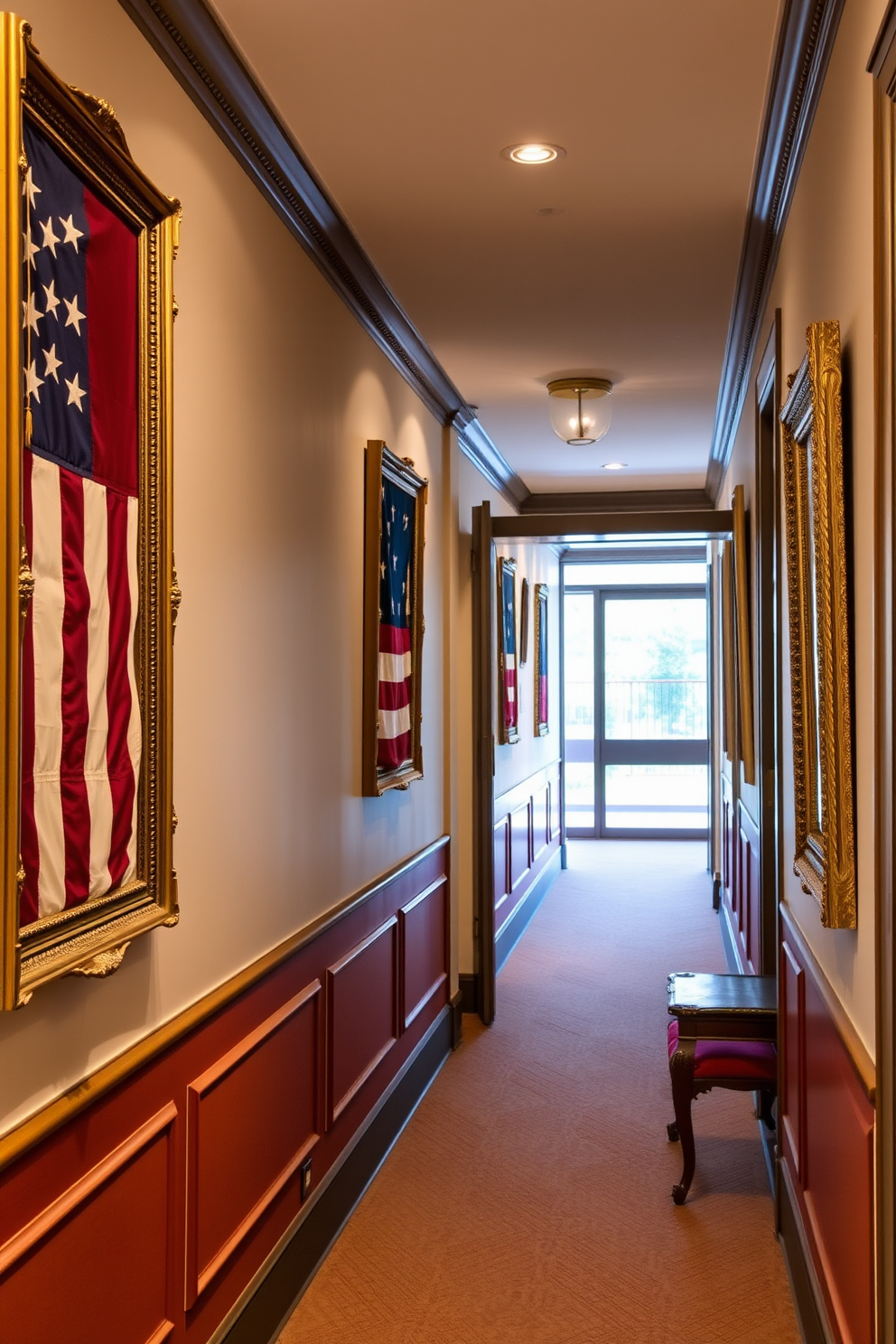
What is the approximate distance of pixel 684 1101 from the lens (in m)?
3.72

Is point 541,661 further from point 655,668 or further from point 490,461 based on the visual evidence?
point 655,668

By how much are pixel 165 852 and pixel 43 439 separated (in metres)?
0.80

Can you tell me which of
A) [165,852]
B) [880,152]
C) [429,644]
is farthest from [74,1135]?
[429,644]

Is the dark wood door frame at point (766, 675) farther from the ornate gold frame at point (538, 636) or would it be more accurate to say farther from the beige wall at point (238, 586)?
the ornate gold frame at point (538, 636)

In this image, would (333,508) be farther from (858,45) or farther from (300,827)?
(858,45)

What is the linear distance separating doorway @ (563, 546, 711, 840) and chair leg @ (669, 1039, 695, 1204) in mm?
8131

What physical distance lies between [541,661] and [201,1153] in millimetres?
6967

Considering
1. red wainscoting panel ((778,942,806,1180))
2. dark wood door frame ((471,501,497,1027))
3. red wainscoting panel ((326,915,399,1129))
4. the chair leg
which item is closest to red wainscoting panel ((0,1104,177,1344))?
red wainscoting panel ((326,915,399,1129))

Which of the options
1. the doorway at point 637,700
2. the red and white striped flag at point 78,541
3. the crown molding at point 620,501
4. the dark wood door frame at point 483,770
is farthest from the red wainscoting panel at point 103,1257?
the doorway at point 637,700

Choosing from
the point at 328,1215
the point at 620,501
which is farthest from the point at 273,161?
the point at 620,501

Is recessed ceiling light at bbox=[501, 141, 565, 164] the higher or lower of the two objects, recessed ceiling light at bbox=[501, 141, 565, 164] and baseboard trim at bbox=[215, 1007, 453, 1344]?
the higher

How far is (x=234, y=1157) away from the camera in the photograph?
271cm

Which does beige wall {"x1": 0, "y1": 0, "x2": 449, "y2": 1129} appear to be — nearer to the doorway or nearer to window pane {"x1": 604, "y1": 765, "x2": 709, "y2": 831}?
the doorway

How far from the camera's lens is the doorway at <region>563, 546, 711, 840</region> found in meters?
11.9
